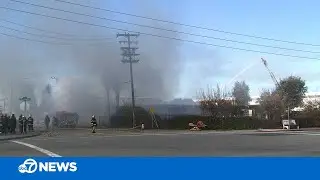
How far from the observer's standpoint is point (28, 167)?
548 centimetres

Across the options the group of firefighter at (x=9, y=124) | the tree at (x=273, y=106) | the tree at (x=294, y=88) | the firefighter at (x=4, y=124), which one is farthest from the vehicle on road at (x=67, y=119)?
the tree at (x=294, y=88)

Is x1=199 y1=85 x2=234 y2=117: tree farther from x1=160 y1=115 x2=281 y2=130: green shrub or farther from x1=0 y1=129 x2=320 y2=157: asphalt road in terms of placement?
x1=0 y1=129 x2=320 y2=157: asphalt road

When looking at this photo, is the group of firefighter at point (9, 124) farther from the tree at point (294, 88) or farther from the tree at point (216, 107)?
the tree at point (294, 88)

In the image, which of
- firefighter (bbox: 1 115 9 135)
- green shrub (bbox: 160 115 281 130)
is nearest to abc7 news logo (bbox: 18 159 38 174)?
firefighter (bbox: 1 115 9 135)

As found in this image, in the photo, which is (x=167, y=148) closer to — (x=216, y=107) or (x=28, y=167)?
(x=28, y=167)

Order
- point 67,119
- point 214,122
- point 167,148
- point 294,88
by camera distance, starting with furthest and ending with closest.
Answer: point 294,88
point 67,119
point 214,122
point 167,148

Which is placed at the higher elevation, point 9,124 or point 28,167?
point 28,167

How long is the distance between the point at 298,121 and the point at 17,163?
78.7 meters

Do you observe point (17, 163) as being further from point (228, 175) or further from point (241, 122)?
point (241, 122)

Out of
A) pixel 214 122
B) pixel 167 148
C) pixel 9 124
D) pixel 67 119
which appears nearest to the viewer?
pixel 167 148

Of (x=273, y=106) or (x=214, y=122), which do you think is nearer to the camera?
(x=214, y=122)

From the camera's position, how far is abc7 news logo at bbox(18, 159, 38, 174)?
546 cm

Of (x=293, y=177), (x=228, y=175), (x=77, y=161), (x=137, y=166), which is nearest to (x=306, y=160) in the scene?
(x=293, y=177)

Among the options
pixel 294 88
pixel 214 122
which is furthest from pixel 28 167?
pixel 294 88
